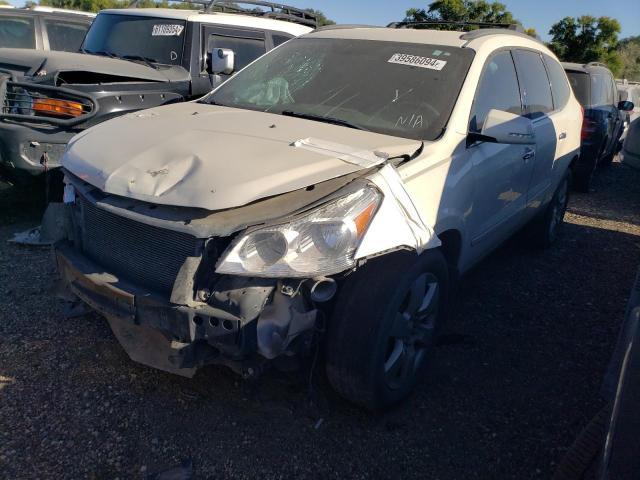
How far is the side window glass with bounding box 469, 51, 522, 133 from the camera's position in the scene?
335 centimetres

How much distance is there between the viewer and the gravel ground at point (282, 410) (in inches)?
98.9

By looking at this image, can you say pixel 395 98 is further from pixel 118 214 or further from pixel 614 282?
pixel 614 282

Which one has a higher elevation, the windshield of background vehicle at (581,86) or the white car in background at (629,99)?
the windshield of background vehicle at (581,86)

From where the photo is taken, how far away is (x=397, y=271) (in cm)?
258

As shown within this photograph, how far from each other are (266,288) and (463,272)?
1.67 meters

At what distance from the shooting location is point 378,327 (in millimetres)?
2477

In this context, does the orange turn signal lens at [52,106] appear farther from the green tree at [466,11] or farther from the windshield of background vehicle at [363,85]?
the green tree at [466,11]

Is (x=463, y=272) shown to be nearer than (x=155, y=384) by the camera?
No

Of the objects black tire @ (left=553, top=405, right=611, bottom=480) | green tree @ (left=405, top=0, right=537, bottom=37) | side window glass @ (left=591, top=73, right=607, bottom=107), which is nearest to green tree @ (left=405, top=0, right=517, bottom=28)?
green tree @ (left=405, top=0, right=537, bottom=37)

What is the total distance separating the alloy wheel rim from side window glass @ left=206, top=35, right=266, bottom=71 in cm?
416

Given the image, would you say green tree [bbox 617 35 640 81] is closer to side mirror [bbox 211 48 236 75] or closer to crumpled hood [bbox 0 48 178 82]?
side mirror [bbox 211 48 236 75]

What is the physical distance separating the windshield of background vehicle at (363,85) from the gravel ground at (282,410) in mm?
1420

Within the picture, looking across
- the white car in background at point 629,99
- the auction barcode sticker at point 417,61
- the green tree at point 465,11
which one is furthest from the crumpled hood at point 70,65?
the green tree at point 465,11

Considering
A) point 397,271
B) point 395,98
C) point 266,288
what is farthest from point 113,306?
point 395,98
